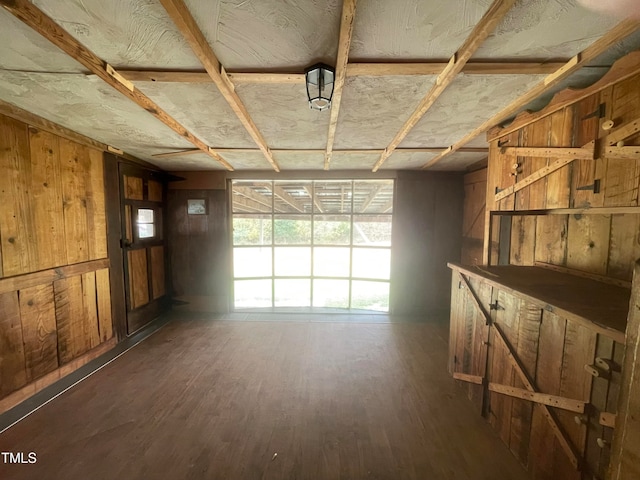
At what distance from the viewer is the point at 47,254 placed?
6.95 ft

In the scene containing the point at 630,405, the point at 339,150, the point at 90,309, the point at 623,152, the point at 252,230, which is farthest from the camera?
the point at 252,230

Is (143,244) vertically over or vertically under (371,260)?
over

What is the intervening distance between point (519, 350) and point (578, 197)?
0.98m

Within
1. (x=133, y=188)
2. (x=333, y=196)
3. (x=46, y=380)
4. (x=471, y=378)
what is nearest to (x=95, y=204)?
(x=133, y=188)

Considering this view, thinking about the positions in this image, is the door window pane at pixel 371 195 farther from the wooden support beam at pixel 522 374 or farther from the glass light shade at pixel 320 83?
the glass light shade at pixel 320 83

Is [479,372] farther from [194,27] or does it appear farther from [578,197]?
[194,27]

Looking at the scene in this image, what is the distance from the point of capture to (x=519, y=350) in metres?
1.47

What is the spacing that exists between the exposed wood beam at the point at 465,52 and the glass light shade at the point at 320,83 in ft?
2.08

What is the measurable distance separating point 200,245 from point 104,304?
1480mm

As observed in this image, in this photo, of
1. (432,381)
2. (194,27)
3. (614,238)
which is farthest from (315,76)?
(432,381)

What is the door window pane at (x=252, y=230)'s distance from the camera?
13.9 ft

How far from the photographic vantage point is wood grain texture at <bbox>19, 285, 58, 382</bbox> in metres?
1.95

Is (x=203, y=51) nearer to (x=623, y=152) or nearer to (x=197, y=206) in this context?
(x=623, y=152)

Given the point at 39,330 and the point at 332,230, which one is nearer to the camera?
the point at 39,330
